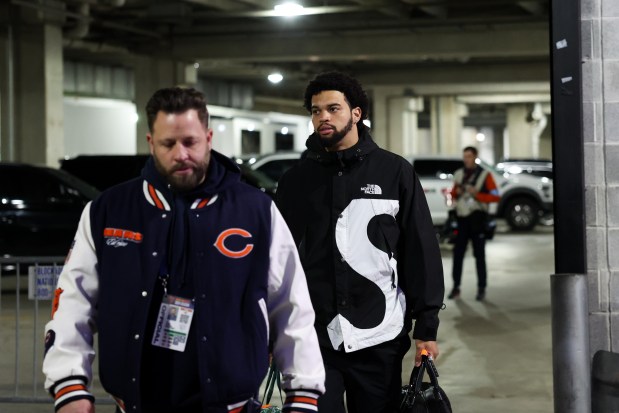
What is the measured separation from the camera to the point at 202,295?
3506 millimetres

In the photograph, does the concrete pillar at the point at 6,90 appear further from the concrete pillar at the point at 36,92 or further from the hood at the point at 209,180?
the hood at the point at 209,180

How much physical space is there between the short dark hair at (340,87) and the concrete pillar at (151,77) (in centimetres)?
2830

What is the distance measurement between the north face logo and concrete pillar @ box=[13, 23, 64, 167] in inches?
844

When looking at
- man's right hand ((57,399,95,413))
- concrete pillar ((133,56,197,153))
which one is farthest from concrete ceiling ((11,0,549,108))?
man's right hand ((57,399,95,413))

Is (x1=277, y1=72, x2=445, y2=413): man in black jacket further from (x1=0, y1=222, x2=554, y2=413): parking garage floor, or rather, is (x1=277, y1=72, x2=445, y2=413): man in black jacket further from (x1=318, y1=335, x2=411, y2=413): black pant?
(x1=0, y1=222, x2=554, y2=413): parking garage floor

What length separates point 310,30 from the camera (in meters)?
32.5

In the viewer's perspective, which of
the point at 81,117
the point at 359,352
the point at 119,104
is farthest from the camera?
the point at 119,104

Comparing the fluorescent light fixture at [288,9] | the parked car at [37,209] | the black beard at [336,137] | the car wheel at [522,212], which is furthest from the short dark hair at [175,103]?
the car wheel at [522,212]

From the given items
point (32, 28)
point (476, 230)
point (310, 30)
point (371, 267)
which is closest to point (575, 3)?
point (371, 267)

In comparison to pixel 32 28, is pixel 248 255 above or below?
below

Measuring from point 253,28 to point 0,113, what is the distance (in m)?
8.70

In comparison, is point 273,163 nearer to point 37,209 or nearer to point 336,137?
point 37,209

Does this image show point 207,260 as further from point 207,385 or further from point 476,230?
point 476,230

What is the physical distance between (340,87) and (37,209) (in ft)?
38.7
